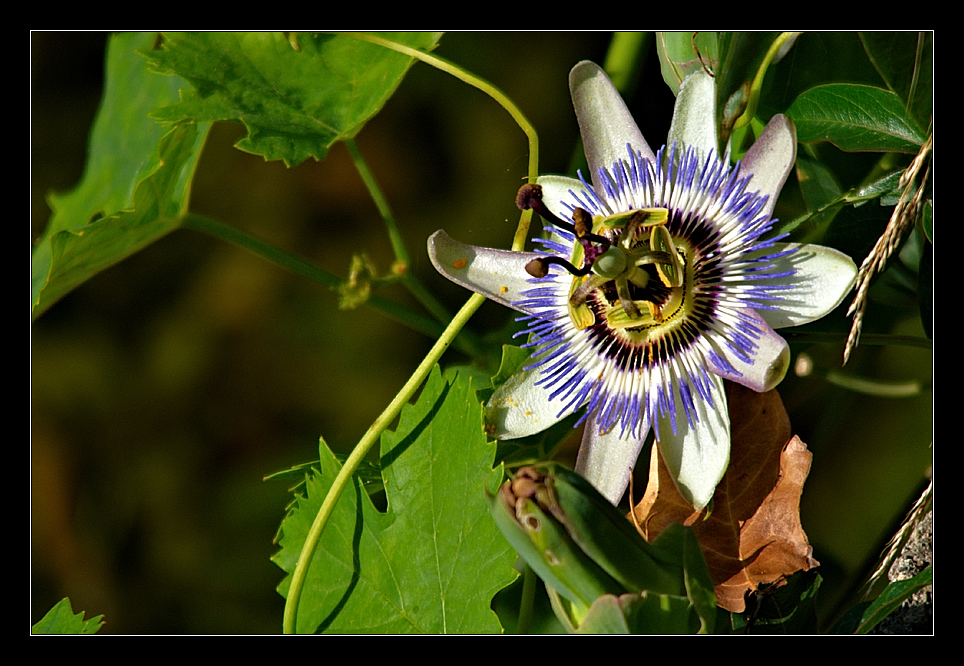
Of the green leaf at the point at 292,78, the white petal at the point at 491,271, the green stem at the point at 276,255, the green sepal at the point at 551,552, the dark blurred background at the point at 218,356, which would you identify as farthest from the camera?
the dark blurred background at the point at 218,356

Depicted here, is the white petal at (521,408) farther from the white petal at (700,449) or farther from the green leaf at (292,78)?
the green leaf at (292,78)

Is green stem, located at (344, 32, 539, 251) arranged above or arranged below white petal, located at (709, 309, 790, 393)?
above

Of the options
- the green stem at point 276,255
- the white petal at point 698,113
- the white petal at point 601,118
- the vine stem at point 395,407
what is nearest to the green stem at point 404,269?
the green stem at point 276,255

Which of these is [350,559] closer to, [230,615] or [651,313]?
[230,615]

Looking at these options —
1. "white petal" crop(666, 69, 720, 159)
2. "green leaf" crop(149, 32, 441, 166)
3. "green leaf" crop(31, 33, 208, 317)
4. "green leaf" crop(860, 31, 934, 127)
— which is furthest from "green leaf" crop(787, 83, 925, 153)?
"green leaf" crop(31, 33, 208, 317)

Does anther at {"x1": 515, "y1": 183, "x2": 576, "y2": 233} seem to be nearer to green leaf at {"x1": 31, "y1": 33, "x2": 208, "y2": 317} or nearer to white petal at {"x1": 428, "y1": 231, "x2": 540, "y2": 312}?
white petal at {"x1": 428, "y1": 231, "x2": 540, "y2": 312}

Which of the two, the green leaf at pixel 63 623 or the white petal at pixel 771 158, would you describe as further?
the green leaf at pixel 63 623
